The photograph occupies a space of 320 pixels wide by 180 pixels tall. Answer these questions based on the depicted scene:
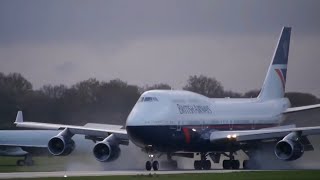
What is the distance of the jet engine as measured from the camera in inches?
2552

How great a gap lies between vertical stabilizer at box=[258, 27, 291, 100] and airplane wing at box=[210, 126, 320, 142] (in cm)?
905

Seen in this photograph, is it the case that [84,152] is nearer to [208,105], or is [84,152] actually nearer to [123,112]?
[123,112]

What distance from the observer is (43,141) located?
91812 millimetres

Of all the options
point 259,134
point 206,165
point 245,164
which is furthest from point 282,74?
point 206,165

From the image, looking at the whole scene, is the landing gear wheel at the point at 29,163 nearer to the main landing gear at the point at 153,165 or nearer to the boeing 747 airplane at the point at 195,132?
the boeing 747 airplane at the point at 195,132

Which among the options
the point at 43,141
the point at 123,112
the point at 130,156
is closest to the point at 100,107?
the point at 123,112

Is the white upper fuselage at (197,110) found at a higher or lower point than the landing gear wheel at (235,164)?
higher

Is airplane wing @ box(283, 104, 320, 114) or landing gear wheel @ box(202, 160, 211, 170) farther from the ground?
airplane wing @ box(283, 104, 320, 114)

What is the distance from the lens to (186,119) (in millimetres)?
67875

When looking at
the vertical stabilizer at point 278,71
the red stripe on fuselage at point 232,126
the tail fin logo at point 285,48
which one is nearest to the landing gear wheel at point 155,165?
the red stripe on fuselage at point 232,126

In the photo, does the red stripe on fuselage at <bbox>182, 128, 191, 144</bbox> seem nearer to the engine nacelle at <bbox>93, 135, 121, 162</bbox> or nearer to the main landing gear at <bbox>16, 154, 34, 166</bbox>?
the engine nacelle at <bbox>93, 135, 121, 162</bbox>

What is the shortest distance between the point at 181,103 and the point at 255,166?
708 cm

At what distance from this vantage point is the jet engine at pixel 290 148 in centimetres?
6481

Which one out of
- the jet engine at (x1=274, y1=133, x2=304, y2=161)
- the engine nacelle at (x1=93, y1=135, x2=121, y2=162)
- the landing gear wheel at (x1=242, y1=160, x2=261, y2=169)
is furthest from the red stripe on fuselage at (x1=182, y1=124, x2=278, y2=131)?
the jet engine at (x1=274, y1=133, x2=304, y2=161)
